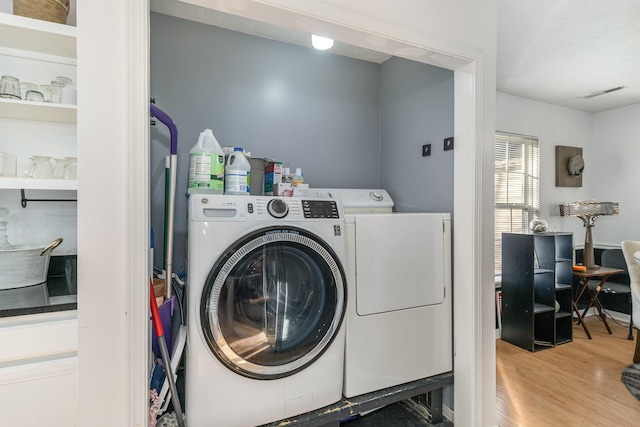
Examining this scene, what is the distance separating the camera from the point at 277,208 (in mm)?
1437

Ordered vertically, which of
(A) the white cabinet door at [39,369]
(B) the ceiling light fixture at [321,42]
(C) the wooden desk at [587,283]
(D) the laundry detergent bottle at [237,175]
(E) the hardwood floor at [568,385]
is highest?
(B) the ceiling light fixture at [321,42]

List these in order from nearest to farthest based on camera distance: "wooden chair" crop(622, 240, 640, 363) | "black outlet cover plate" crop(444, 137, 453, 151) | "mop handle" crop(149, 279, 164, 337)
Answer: "mop handle" crop(149, 279, 164, 337) → "black outlet cover plate" crop(444, 137, 453, 151) → "wooden chair" crop(622, 240, 640, 363)

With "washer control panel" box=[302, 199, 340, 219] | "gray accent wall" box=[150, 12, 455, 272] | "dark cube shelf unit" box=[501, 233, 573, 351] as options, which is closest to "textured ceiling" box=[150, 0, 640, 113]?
"gray accent wall" box=[150, 12, 455, 272]

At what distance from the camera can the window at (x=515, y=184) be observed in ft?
11.4

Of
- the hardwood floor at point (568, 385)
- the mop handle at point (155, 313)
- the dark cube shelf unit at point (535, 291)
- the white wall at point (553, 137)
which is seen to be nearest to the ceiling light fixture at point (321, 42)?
the mop handle at point (155, 313)

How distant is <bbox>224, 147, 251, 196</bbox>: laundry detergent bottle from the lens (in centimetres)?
158

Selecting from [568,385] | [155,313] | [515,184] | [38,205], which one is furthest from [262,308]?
[515,184]

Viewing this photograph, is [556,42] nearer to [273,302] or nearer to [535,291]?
[535,291]

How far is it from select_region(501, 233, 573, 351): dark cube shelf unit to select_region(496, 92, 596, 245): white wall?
67 centimetres

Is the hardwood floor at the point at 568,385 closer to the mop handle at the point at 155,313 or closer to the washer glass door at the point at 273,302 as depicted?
the washer glass door at the point at 273,302

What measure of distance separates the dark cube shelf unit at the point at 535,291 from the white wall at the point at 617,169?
1193 millimetres

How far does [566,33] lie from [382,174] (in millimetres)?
1563

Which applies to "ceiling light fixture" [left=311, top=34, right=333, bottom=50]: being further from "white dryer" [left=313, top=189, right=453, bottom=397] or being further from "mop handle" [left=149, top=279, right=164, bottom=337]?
"mop handle" [left=149, top=279, right=164, bottom=337]

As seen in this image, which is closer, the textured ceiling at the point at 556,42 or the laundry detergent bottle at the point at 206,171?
the laundry detergent bottle at the point at 206,171
